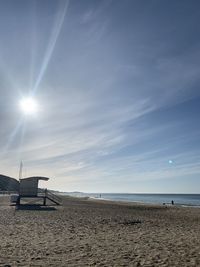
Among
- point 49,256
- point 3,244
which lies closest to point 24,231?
point 3,244

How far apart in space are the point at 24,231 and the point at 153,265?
849cm

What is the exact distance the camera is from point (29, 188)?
40156mm

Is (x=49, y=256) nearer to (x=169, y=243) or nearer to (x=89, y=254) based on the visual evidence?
(x=89, y=254)

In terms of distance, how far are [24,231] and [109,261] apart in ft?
24.2

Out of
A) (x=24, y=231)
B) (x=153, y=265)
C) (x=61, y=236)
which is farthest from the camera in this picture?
(x=24, y=231)

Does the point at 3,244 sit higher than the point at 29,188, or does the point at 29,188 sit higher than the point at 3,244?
the point at 29,188

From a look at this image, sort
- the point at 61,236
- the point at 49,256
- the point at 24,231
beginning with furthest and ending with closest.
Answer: the point at 24,231, the point at 61,236, the point at 49,256

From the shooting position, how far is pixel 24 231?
1562 cm

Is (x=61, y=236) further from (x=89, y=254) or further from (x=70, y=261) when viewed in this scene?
(x=70, y=261)

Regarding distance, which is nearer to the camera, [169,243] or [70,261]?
[70,261]

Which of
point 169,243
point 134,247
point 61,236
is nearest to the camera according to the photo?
point 134,247

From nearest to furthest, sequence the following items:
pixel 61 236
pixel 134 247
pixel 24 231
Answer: pixel 134 247 → pixel 61 236 → pixel 24 231

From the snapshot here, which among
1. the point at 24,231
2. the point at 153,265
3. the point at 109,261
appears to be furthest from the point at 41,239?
the point at 153,265

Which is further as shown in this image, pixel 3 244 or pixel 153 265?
pixel 3 244
